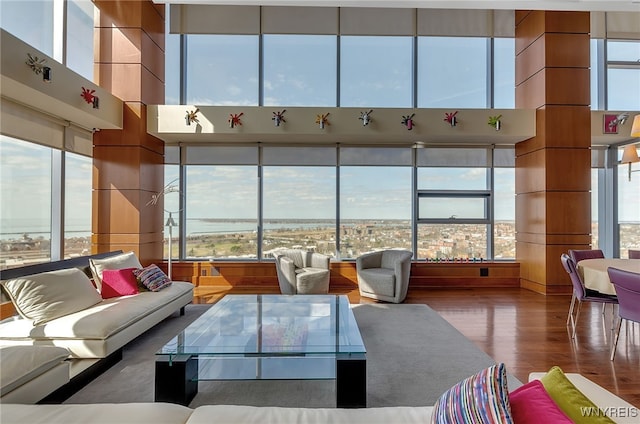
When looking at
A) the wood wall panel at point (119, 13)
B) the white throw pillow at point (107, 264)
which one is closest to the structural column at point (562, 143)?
the white throw pillow at point (107, 264)

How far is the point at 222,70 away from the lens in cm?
670

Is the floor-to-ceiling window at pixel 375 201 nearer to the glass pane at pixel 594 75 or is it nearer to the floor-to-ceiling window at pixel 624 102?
the glass pane at pixel 594 75

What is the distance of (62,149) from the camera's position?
16.1 ft

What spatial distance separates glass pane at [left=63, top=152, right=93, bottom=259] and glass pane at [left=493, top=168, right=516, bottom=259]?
7300mm

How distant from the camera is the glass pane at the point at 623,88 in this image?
6652 millimetres

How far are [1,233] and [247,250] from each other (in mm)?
3574

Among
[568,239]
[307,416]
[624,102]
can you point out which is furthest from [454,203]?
[307,416]

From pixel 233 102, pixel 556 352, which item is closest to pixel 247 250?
pixel 233 102

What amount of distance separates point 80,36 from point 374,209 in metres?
5.69

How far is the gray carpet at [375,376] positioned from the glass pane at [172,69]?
4.46m

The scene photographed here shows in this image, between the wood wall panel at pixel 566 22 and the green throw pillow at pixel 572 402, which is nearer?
the green throw pillow at pixel 572 402

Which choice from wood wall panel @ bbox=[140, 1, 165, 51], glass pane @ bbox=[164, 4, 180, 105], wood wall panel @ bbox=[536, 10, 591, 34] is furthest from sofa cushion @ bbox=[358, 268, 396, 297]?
wood wall panel @ bbox=[140, 1, 165, 51]

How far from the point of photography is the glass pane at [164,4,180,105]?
6.60m

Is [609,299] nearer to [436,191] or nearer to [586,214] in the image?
[586,214]
